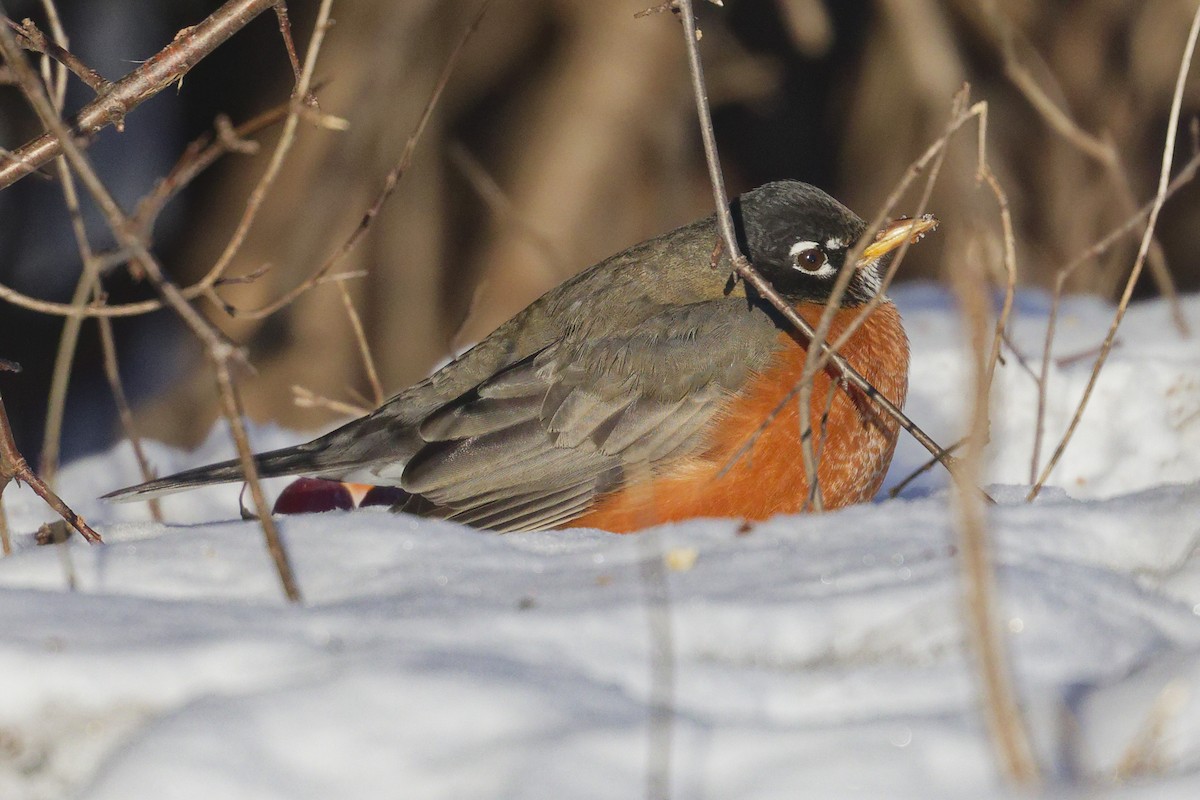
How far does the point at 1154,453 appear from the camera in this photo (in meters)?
4.45

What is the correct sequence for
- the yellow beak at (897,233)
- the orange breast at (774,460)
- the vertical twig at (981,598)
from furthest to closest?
the yellow beak at (897,233) → the orange breast at (774,460) → the vertical twig at (981,598)

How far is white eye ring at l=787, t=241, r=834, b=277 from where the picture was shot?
3.97m

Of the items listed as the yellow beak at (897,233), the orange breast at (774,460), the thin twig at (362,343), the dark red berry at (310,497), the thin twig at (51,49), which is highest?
the thin twig at (51,49)

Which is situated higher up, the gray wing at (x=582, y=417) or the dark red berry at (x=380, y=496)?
the gray wing at (x=582, y=417)

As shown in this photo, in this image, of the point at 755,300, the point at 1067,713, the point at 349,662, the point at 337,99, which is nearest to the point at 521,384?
the point at 755,300

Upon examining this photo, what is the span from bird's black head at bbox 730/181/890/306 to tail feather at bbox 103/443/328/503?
1450mm

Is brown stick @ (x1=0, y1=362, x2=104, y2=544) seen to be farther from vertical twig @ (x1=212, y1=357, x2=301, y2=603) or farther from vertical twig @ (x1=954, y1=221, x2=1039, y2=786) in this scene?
vertical twig @ (x1=954, y1=221, x2=1039, y2=786)

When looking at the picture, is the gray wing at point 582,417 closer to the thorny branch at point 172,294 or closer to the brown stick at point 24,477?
the brown stick at point 24,477

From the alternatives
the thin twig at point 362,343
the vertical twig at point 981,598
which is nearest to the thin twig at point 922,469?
the vertical twig at point 981,598

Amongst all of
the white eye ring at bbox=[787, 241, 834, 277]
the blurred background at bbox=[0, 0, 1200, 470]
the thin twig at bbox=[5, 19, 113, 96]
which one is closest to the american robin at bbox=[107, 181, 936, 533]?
the white eye ring at bbox=[787, 241, 834, 277]

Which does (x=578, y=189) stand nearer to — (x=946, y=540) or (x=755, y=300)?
(x=755, y=300)

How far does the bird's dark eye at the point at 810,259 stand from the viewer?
13.0ft

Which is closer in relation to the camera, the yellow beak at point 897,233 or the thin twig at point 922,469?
the thin twig at point 922,469

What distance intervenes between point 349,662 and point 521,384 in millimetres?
1981
